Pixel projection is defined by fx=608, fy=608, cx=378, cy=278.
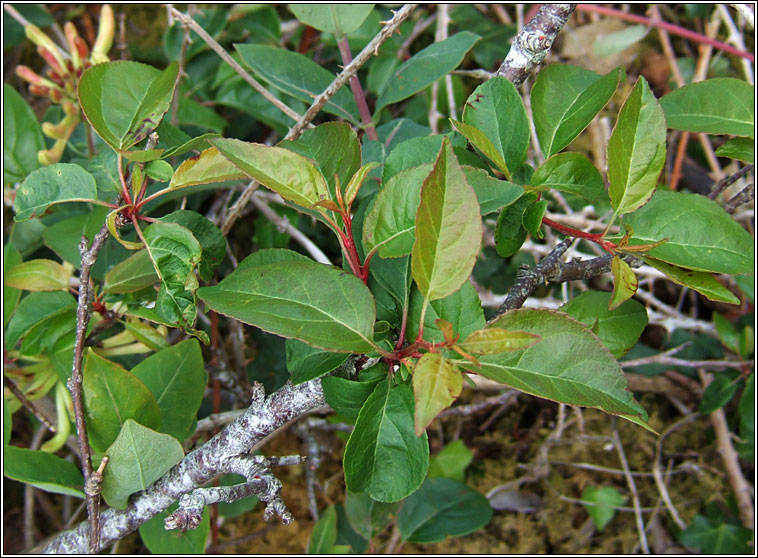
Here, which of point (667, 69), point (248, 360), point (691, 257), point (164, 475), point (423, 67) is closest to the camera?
point (691, 257)

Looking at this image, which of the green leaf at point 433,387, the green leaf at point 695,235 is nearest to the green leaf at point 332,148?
the green leaf at point 433,387

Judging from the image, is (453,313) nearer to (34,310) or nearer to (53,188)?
(53,188)

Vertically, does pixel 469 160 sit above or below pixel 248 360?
above

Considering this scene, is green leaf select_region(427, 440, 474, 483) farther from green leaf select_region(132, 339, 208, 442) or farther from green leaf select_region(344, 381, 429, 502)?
green leaf select_region(344, 381, 429, 502)

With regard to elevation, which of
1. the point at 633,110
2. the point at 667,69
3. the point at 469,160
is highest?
the point at 633,110

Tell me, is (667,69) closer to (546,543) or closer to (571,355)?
(546,543)

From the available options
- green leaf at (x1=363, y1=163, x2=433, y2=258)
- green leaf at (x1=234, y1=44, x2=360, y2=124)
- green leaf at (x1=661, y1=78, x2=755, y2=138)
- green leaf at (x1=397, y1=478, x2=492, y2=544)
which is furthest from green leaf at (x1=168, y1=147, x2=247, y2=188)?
green leaf at (x1=397, y1=478, x2=492, y2=544)

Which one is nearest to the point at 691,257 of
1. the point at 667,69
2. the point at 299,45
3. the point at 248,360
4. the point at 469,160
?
the point at 469,160
